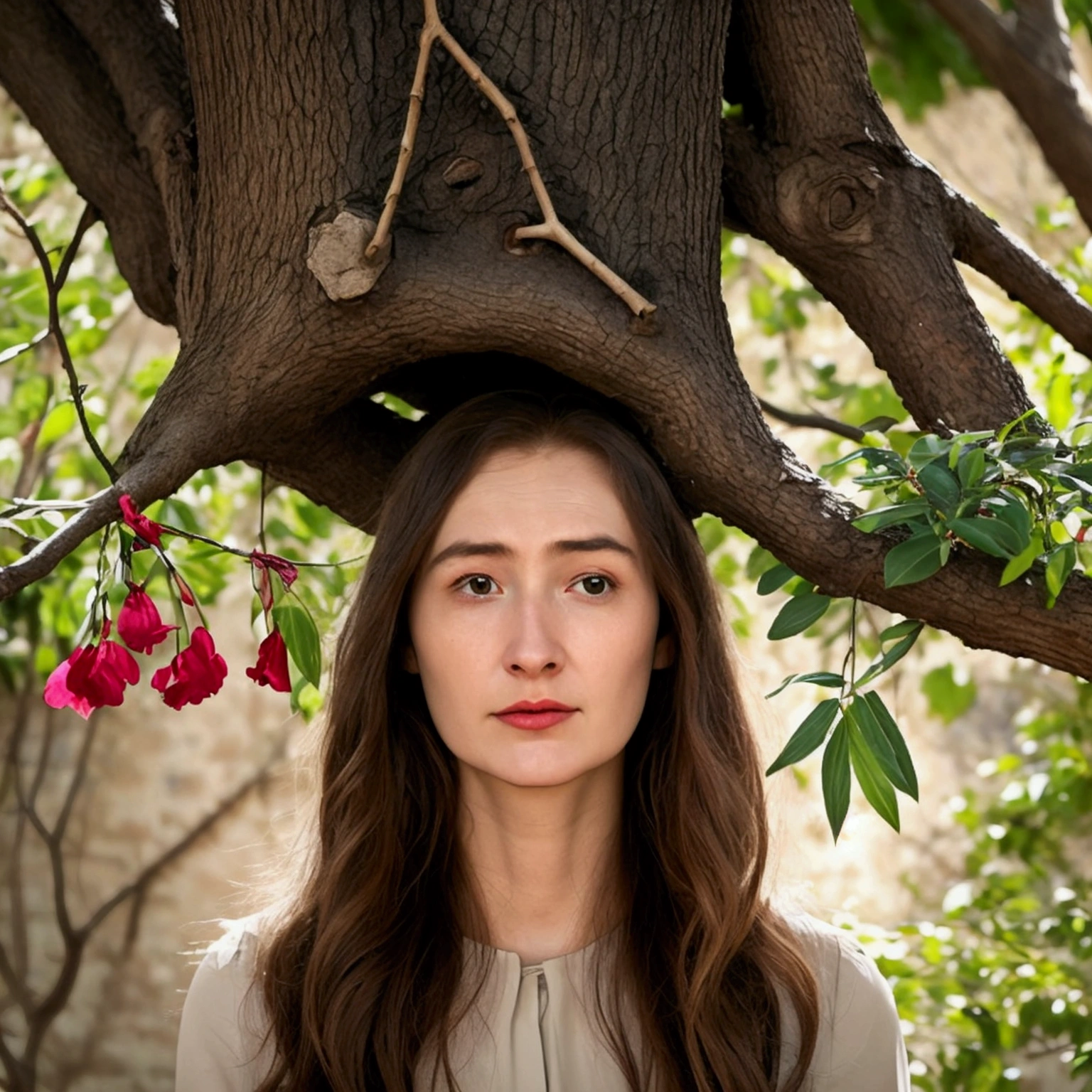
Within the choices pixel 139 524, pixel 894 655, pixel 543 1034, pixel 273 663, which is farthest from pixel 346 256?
pixel 543 1034

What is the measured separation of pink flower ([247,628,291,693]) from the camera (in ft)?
4.83

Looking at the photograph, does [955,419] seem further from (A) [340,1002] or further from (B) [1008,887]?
(B) [1008,887]

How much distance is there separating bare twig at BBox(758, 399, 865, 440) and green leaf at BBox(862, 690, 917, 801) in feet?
1.61

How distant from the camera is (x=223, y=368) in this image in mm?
1427

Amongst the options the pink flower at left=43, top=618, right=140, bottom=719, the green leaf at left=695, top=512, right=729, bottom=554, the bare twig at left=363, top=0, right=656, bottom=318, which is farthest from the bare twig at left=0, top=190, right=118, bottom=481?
the green leaf at left=695, top=512, right=729, bottom=554

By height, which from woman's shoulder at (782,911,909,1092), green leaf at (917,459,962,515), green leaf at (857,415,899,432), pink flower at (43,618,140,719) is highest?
green leaf at (857,415,899,432)

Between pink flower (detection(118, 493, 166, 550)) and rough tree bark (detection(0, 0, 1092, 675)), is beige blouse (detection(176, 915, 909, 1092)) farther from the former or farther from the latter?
pink flower (detection(118, 493, 166, 550))

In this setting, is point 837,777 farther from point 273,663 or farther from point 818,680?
point 273,663

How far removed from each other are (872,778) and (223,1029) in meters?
0.83

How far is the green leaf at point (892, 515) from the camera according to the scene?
1314mm

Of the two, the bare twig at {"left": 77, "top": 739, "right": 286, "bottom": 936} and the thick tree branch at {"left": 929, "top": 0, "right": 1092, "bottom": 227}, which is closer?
the thick tree branch at {"left": 929, "top": 0, "right": 1092, "bottom": 227}

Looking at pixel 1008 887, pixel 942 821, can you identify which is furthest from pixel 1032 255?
pixel 942 821

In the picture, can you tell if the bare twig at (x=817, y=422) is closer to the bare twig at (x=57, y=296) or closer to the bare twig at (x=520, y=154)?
the bare twig at (x=520, y=154)

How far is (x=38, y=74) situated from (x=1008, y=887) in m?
2.14
